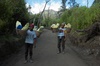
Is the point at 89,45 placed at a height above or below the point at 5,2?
below

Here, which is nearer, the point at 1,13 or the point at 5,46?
the point at 1,13

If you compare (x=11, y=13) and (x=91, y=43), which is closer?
(x=11, y=13)

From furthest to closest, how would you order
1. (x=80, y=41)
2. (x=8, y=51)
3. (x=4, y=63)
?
(x=80, y=41) → (x=8, y=51) → (x=4, y=63)

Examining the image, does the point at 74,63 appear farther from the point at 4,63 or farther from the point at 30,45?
the point at 4,63

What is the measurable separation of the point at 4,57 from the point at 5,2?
3.72m

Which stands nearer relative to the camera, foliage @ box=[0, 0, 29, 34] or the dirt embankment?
foliage @ box=[0, 0, 29, 34]

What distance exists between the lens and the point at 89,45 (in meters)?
20.2

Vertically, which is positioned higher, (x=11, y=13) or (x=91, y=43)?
(x=11, y=13)

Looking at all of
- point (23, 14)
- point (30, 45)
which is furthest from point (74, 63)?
point (23, 14)

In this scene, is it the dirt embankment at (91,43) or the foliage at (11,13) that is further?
the dirt embankment at (91,43)

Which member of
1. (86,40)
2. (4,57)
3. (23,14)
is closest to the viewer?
(4,57)

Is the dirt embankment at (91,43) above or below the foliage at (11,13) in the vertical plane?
below

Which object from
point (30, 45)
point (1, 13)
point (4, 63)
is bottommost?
point (4, 63)

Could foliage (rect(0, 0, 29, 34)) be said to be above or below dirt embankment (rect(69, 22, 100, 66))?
above
